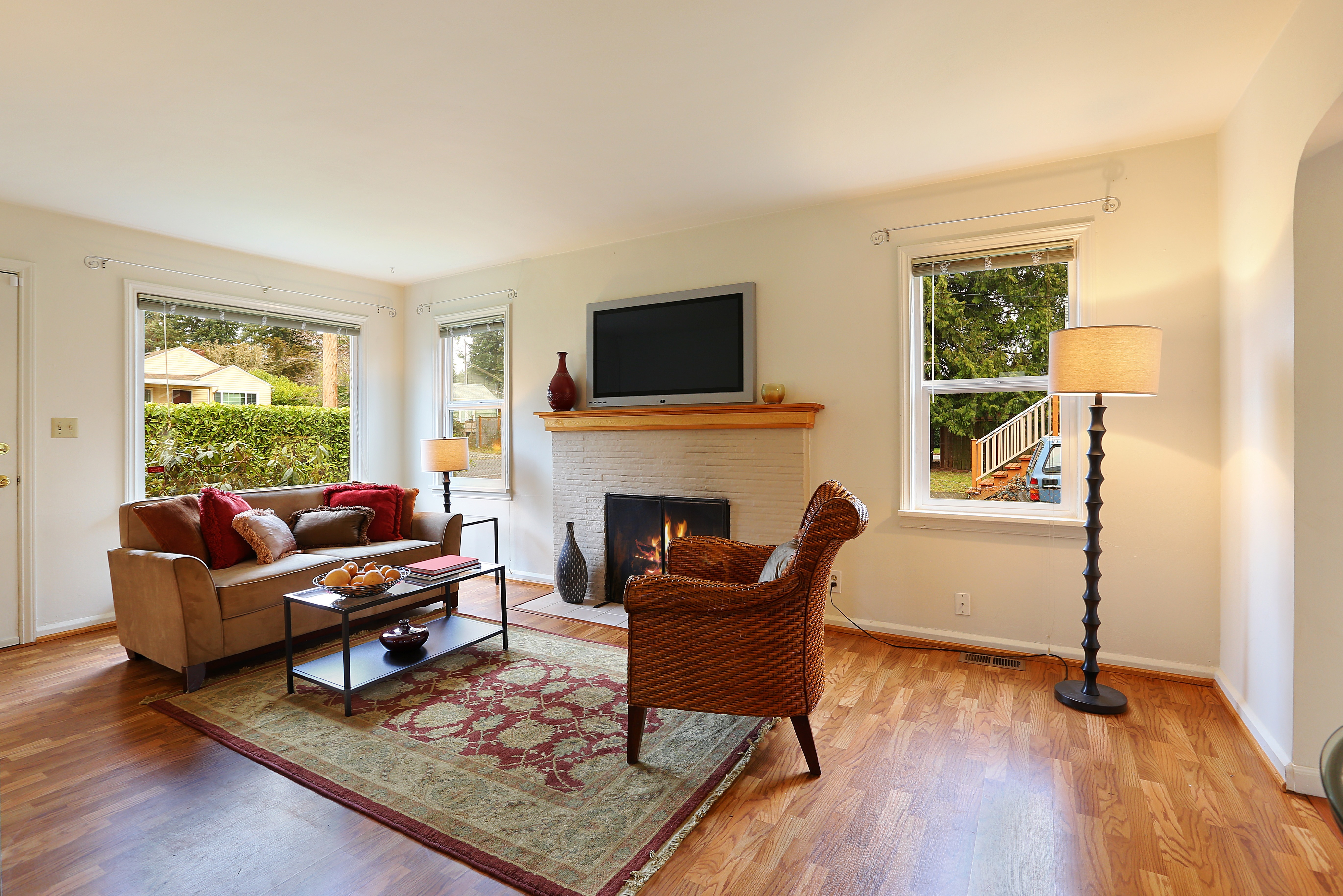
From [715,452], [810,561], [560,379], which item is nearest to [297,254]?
[560,379]

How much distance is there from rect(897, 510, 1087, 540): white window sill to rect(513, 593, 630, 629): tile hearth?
1720 millimetres

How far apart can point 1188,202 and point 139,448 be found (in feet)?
19.0

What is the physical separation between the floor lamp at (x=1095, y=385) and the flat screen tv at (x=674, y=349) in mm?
1675

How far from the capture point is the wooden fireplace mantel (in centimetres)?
356

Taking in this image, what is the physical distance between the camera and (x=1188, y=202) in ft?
9.13

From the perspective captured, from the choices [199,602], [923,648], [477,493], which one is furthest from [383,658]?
[923,648]

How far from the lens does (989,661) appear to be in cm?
307

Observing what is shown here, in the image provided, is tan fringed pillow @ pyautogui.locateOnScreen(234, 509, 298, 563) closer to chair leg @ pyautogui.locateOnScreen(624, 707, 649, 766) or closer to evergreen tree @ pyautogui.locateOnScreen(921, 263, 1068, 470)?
chair leg @ pyautogui.locateOnScreen(624, 707, 649, 766)

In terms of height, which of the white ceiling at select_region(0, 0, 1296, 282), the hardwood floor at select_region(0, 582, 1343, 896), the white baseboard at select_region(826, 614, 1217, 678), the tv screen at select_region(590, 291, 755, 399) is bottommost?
the hardwood floor at select_region(0, 582, 1343, 896)

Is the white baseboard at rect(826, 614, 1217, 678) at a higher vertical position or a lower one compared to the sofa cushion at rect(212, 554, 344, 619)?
lower

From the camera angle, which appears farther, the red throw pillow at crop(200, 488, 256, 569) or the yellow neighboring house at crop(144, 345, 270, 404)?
the yellow neighboring house at crop(144, 345, 270, 404)

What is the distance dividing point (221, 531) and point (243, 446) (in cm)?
147

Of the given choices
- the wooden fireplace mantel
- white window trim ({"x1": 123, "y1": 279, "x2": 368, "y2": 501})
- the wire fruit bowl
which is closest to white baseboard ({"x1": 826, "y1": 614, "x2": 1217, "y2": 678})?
the wooden fireplace mantel

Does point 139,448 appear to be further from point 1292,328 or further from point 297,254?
point 1292,328
